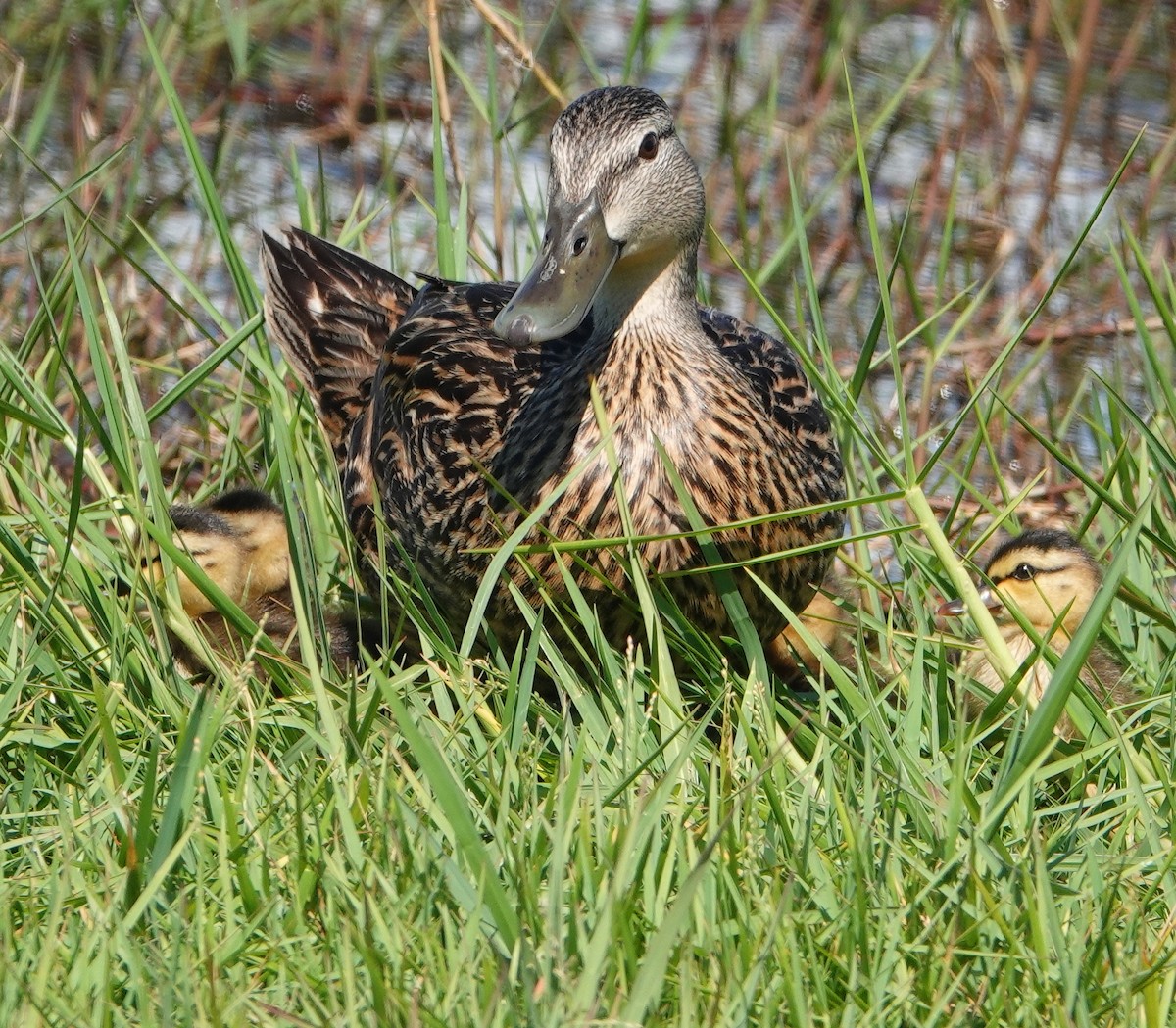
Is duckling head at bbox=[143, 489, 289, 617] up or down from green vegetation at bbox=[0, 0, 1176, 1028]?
down

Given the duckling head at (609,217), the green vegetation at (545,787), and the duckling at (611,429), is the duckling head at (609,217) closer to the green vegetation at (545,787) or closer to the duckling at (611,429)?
the duckling at (611,429)

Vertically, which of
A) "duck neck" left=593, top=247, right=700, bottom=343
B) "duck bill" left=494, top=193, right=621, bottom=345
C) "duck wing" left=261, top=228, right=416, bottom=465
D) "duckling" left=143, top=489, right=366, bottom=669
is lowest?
"duckling" left=143, top=489, right=366, bottom=669

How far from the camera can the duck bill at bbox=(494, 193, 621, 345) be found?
8.73ft

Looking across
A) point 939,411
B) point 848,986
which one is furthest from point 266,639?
point 939,411

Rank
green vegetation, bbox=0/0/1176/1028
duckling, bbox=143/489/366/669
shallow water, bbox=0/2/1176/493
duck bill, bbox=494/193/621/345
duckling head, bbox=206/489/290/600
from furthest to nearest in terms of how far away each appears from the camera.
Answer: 1. shallow water, bbox=0/2/1176/493
2. duckling head, bbox=206/489/290/600
3. duckling, bbox=143/489/366/669
4. duck bill, bbox=494/193/621/345
5. green vegetation, bbox=0/0/1176/1028

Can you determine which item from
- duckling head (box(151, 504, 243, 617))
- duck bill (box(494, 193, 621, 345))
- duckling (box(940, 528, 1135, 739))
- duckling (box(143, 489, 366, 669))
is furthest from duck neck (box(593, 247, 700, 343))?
duckling head (box(151, 504, 243, 617))

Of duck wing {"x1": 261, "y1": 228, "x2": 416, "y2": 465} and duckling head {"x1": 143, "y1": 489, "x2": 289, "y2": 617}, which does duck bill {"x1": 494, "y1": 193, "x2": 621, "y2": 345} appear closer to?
duckling head {"x1": 143, "y1": 489, "x2": 289, "y2": 617}

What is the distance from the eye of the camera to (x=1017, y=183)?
6.14m

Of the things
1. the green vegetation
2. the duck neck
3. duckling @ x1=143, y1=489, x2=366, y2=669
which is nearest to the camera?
the green vegetation

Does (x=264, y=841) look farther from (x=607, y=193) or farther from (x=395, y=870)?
(x=607, y=193)

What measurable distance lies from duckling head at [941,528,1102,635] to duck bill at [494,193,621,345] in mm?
991

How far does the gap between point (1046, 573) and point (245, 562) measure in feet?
5.30

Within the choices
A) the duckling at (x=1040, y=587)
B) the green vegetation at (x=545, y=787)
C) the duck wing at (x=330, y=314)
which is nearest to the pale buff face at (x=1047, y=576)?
the duckling at (x=1040, y=587)

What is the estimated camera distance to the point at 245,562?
3568mm
